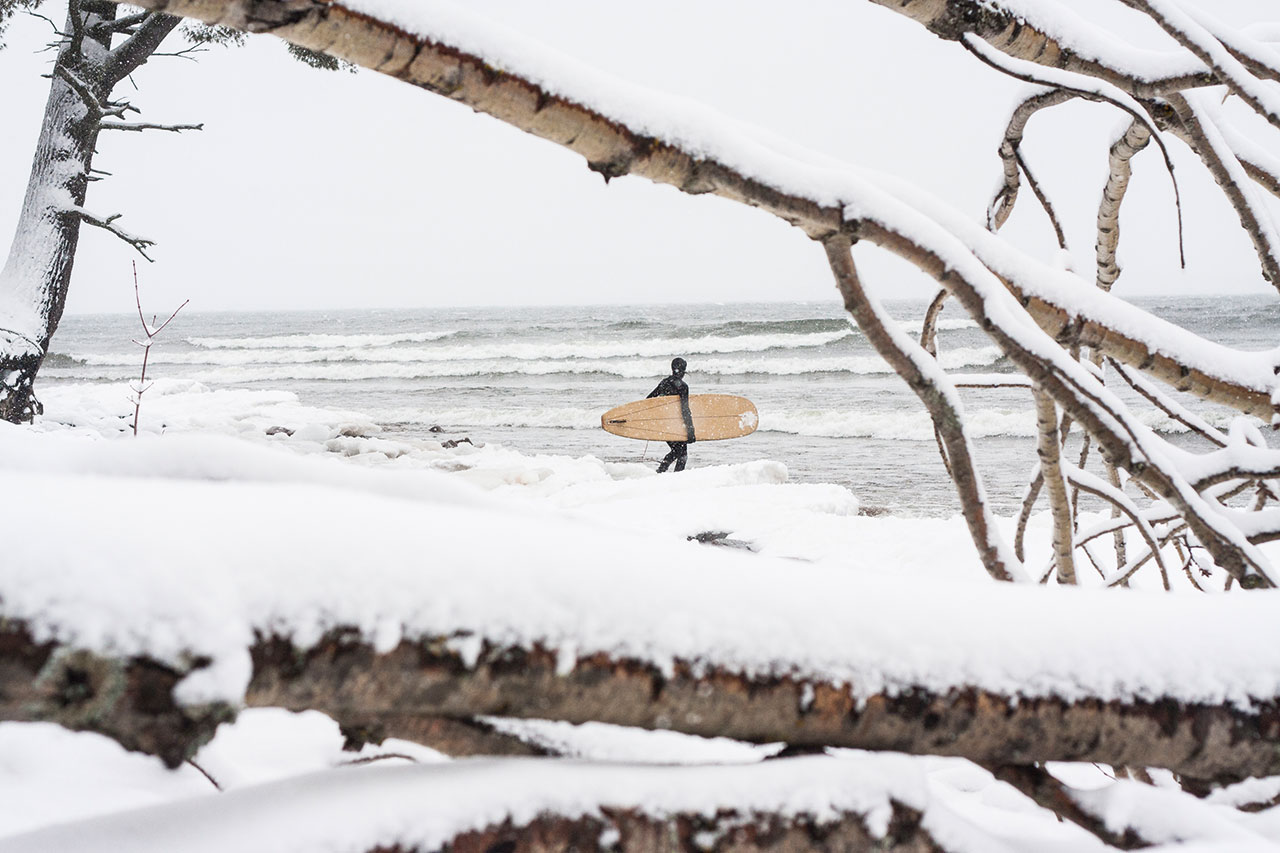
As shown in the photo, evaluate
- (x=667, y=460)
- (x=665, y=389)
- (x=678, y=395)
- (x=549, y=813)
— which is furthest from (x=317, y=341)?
(x=549, y=813)

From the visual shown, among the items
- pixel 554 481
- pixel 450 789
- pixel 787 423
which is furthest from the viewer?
pixel 787 423

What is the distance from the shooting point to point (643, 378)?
20844mm

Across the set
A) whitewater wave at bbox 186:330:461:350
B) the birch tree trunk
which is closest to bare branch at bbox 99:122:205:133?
the birch tree trunk

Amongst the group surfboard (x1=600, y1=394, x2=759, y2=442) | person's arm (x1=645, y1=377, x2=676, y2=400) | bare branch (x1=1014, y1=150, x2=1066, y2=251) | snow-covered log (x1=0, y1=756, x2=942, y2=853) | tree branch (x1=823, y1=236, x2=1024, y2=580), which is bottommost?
surfboard (x1=600, y1=394, x2=759, y2=442)

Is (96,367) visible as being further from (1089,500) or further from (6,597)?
(6,597)

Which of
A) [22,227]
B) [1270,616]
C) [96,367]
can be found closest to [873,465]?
[22,227]

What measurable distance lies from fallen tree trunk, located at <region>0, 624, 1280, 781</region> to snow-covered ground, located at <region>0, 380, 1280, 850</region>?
0.01 meters

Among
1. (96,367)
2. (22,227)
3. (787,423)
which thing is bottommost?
(96,367)

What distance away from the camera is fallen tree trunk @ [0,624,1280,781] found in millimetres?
473

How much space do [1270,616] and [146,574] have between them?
3.02ft

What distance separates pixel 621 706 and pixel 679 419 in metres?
10.1

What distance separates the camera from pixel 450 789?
23.7 inches

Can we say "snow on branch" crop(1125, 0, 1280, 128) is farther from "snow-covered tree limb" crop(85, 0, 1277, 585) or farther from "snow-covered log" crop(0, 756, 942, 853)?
"snow-covered log" crop(0, 756, 942, 853)

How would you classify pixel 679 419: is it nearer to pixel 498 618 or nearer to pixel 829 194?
pixel 829 194
